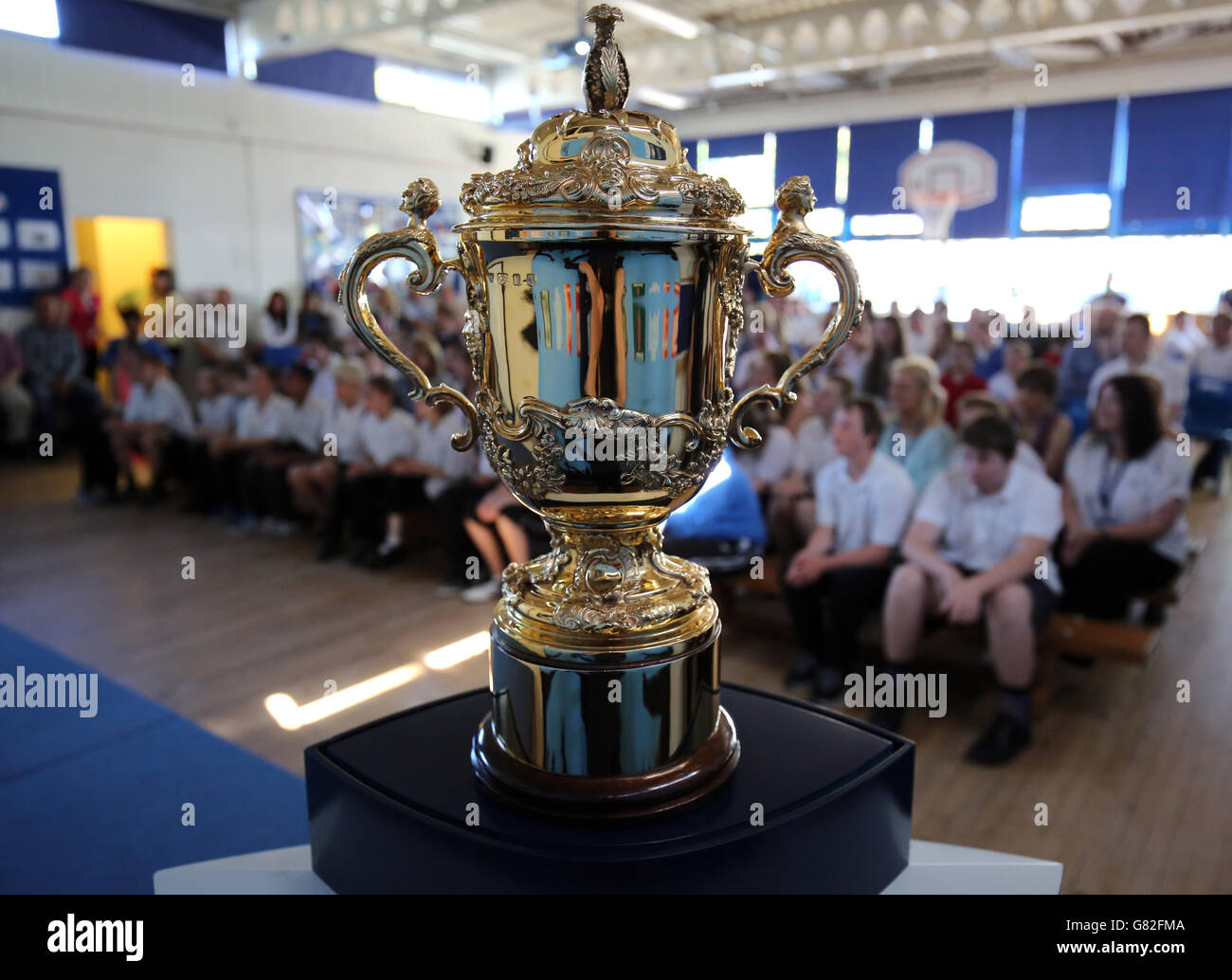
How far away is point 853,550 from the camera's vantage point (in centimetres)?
303

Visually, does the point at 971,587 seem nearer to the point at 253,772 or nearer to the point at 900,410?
the point at 900,410

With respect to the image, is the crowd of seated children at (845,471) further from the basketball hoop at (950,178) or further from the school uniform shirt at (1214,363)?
the basketball hoop at (950,178)

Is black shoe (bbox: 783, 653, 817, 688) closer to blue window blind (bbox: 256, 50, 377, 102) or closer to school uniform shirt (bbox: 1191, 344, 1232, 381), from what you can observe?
school uniform shirt (bbox: 1191, 344, 1232, 381)

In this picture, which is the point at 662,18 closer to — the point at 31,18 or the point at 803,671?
the point at 31,18

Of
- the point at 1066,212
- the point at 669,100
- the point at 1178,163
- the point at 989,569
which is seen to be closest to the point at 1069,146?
the point at 1066,212

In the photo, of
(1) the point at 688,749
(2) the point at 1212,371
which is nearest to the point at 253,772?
(1) the point at 688,749

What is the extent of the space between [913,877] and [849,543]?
2.14 meters

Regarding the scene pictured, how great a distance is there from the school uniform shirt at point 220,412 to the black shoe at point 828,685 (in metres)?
4.13

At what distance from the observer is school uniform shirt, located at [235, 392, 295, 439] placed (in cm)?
540

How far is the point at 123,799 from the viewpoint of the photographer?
1467 millimetres

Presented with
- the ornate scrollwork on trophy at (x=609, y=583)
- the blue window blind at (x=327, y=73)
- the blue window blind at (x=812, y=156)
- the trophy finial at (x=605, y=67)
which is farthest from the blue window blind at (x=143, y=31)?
the ornate scrollwork on trophy at (x=609, y=583)

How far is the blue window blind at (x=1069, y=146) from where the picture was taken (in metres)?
9.90

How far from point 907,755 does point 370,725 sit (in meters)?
0.61

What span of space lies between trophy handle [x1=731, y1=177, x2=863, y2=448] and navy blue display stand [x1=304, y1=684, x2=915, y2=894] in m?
0.36
